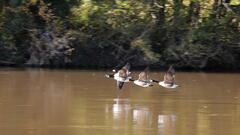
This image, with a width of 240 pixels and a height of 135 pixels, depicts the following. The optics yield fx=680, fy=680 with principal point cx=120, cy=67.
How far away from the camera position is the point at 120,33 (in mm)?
22734

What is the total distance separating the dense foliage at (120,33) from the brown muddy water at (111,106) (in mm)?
1875

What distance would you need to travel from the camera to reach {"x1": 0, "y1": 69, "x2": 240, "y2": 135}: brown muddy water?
1216 cm

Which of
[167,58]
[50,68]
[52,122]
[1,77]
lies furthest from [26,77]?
[52,122]

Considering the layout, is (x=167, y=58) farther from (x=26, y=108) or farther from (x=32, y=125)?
(x=32, y=125)

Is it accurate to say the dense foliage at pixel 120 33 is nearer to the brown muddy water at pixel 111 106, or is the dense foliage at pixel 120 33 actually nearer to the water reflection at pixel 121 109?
→ the brown muddy water at pixel 111 106

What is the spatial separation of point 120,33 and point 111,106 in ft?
26.9

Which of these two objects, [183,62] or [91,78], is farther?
[183,62]

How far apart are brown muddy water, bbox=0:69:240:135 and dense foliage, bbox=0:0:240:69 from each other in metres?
1.88

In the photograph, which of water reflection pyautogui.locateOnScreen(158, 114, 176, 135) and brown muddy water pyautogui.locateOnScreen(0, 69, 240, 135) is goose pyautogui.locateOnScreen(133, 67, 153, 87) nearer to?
brown muddy water pyautogui.locateOnScreen(0, 69, 240, 135)

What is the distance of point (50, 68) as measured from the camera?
23031mm

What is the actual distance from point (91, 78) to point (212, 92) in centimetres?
412

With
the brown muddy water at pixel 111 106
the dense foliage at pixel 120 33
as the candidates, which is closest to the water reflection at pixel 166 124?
the brown muddy water at pixel 111 106

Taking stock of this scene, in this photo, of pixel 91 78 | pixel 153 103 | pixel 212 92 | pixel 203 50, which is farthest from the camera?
pixel 203 50

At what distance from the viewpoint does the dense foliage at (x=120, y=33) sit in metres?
22.1
